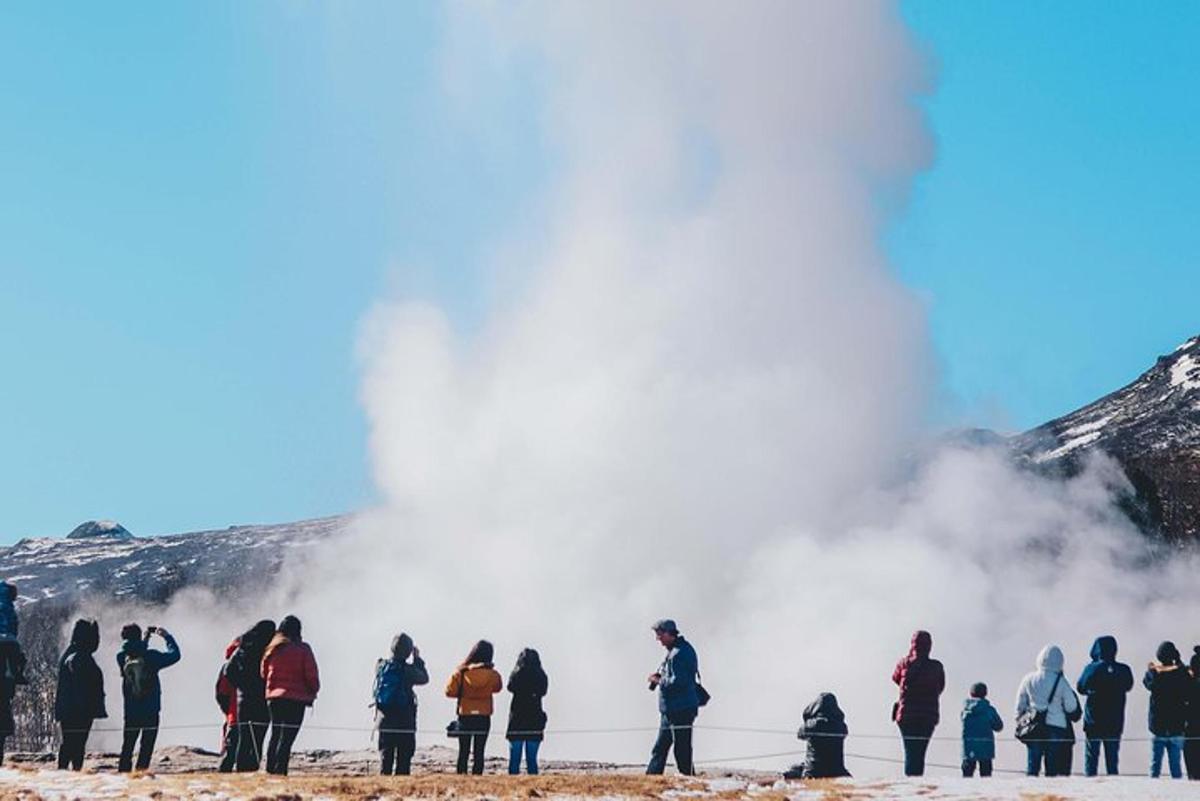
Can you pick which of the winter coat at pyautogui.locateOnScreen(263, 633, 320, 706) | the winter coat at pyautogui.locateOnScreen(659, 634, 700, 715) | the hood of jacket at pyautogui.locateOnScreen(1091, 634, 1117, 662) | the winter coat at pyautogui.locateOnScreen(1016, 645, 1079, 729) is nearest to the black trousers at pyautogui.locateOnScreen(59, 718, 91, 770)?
the winter coat at pyautogui.locateOnScreen(263, 633, 320, 706)

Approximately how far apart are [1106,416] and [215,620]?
53543 mm

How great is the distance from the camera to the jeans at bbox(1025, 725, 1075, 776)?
26.4 meters

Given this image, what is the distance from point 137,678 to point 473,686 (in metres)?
5.43

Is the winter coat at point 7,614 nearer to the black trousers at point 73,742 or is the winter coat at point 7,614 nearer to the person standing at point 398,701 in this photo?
the black trousers at point 73,742

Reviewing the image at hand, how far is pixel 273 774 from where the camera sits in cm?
2598

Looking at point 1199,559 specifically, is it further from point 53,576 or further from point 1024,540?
point 53,576

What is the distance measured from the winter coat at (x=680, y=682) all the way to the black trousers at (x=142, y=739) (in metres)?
8.42

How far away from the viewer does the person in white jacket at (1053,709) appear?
26.5m

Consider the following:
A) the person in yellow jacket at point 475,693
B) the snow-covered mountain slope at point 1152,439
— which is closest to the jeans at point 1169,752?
the person in yellow jacket at point 475,693

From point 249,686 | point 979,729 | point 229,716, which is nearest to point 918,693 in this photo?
point 979,729

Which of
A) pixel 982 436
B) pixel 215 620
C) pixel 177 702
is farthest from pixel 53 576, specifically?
pixel 982 436

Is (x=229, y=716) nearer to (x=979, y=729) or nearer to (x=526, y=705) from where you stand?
(x=526, y=705)

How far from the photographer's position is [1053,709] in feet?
87.1

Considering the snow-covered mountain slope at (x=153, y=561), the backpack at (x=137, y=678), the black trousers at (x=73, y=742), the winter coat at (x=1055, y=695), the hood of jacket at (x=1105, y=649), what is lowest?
the black trousers at (x=73, y=742)
